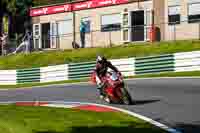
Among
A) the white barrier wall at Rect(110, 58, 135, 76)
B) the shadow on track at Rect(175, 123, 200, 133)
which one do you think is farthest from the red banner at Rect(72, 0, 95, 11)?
the shadow on track at Rect(175, 123, 200, 133)

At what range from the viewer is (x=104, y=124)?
13.0 m

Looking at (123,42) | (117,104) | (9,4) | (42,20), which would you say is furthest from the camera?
(9,4)

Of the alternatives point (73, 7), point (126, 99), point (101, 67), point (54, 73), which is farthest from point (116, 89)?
point (73, 7)

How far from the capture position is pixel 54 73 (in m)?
34.9

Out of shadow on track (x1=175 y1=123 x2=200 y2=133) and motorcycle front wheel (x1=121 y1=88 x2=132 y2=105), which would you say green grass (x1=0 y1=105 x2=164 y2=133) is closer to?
shadow on track (x1=175 y1=123 x2=200 y2=133)

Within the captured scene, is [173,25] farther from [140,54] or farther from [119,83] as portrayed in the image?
[119,83]

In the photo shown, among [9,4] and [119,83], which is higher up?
[9,4]

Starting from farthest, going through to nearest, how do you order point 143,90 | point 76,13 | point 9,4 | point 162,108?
1. point 9,4
2. point 76,13
3. point 143,90
4. point 162,108

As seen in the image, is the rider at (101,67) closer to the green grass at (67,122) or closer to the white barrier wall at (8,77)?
the green grass at (67,122)

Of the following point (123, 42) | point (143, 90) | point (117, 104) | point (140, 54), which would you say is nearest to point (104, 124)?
point (117, 104)

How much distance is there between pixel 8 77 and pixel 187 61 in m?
12.9

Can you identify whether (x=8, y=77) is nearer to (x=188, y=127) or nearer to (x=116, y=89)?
(x=116, y=89)

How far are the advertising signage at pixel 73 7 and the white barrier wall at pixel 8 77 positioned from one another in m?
8.13

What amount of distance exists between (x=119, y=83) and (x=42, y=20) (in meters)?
29.5
